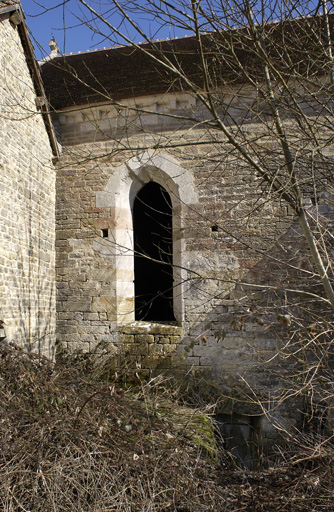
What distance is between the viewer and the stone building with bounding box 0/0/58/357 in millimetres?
5738

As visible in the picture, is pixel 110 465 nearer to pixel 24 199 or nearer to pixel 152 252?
pixel 24 199

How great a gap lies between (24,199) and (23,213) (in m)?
0.21

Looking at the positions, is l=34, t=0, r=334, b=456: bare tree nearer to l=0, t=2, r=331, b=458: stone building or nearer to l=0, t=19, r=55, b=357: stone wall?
l=0, t=2, r=331, b=458: stone building

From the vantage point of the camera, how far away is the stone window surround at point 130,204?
7.03 m

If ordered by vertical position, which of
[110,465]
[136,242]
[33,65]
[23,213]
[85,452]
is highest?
[33,65]

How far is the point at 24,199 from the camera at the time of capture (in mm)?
6266

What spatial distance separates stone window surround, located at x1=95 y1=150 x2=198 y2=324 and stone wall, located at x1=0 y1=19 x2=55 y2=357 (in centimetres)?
109

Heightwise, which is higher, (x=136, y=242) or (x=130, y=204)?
(x=130, y=204)

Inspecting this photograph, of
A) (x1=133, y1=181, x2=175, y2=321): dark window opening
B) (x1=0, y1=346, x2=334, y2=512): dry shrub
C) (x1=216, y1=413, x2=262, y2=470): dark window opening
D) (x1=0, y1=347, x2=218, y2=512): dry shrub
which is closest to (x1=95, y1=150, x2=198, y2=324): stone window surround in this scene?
(x1=133, y1=181, x2=175, y2=321): dark window opening

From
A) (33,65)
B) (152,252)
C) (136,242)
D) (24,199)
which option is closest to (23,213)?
(24,199)

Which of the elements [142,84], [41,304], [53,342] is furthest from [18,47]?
[53,342]

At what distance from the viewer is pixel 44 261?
22.5 ft

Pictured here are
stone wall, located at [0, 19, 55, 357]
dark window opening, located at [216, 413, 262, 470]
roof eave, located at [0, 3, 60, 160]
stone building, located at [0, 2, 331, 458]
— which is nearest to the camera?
stone wall, located at [0, 19, 55, 357]

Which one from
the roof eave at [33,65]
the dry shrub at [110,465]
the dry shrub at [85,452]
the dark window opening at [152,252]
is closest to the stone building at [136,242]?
the roof eave at [33,65]
